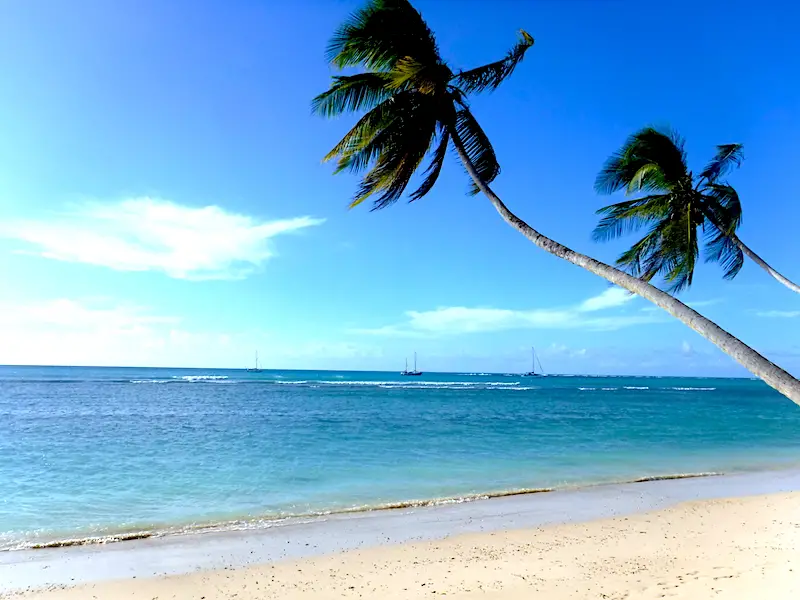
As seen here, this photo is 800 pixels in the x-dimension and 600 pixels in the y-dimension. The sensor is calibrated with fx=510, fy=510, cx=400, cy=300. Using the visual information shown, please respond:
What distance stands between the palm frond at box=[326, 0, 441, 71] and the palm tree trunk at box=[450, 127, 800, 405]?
162 cm

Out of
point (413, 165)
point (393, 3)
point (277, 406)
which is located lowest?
point (277, 406)

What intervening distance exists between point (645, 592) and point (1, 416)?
3285cm

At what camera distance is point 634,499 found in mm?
10922

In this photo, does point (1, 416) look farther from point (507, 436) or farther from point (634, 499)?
point (634, 499)

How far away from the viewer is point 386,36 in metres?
6.98

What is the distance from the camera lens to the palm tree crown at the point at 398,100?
6.98 meters

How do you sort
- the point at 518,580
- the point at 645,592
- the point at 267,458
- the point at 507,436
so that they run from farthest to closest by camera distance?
the point at 507,436, the point at 267,458, the point at 518,580, the point at 645,592

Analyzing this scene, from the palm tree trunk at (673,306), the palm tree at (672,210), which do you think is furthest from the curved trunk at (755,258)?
the palm tree trunk at (673,306)

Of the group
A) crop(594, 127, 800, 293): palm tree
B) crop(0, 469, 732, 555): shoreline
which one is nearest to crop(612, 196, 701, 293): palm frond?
crop(594, 127, 800, 293): palm tree

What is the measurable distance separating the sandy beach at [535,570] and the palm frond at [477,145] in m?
5.39

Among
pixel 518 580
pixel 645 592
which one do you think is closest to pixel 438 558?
pixel 518 580

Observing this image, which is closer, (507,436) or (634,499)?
(634,499)

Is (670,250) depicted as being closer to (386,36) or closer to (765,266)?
(765,266)

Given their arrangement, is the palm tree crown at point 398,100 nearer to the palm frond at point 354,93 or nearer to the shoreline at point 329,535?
the palm frond at point 354,93
